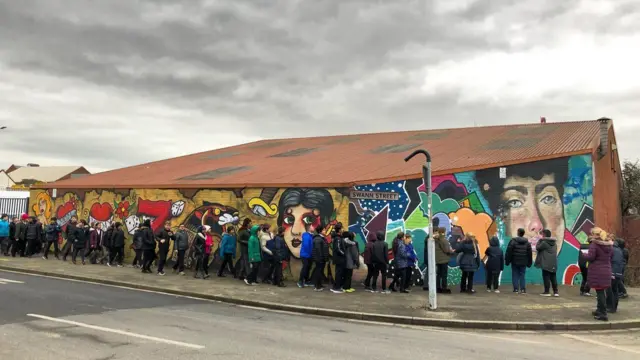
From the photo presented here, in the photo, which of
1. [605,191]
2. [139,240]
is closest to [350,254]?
[139,240]

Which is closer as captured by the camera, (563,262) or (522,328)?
(522,328)

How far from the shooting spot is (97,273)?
Result: 1466 cm

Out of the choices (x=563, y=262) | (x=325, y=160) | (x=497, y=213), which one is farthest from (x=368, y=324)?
(x=325, y=160)

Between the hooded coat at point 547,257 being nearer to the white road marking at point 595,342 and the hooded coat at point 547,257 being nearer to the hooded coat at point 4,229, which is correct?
the white road marking at point 595,342

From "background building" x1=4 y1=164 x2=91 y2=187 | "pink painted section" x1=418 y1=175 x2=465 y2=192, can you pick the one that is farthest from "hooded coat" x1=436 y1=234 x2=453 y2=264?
"background building" x1=4 y1=164 x2=91 y2=187

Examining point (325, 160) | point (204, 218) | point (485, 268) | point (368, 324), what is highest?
point (325, 160)

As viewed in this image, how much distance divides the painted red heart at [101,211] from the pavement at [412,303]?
522 centimetres

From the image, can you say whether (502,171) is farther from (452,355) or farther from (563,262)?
(452,355)

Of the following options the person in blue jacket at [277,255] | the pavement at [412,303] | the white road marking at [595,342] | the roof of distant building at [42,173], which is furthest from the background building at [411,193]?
the roof of distant building at [42,173]

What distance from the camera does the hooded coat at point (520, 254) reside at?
12883 millimetres

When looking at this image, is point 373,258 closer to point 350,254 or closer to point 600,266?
point 350,254

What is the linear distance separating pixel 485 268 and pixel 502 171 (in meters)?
3.18

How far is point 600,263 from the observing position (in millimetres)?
9289

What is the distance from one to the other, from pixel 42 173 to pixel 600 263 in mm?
86907
